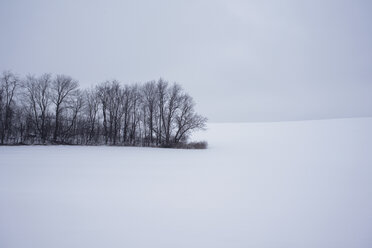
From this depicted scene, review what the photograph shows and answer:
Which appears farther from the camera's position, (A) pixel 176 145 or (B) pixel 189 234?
(A) pixel 176 145

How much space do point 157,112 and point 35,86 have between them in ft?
60.7

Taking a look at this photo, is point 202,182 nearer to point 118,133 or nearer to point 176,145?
point 176,145

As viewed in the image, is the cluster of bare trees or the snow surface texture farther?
the cluster of bare trees

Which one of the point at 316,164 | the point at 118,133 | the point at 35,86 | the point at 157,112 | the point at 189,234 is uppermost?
the point at 35,86

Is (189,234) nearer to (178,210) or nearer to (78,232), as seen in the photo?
(178,210)

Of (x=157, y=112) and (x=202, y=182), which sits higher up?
(x=157, y=112)

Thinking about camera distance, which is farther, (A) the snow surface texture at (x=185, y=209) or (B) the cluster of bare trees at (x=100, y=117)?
(B) the cluster of bare trees at (x=100, y=117)

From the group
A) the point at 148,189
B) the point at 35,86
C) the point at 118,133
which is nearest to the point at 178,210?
the point at 148,189

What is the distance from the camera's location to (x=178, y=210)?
472 centimetres

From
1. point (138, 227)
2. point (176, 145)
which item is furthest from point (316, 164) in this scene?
point (176, 145)

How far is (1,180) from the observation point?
22.5 feet

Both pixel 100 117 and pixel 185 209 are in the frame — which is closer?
pixel 185 209

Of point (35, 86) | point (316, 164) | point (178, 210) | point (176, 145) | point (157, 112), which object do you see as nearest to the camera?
point (178, 210)

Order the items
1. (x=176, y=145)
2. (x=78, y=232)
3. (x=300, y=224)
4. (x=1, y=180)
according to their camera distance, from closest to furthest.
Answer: (x=78, y=232) → (x=300, y=224) → (x=1, y=180) → (x=176, y=145)
